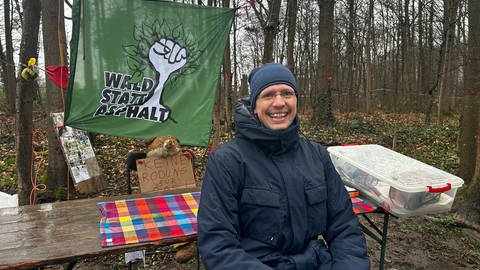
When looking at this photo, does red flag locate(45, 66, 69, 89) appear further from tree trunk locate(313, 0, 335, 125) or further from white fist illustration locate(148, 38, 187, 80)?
tree trunk locate(313, 0, 335, 125)

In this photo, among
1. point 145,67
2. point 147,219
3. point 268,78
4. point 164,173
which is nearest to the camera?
point 268,78

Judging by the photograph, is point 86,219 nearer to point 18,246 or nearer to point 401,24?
point 18,246

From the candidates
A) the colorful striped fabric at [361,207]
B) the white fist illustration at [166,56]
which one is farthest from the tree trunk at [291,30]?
the colorful striped fabric at [361,207]

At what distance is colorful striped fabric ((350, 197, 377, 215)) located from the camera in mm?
2604

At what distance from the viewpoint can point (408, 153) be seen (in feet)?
28.9

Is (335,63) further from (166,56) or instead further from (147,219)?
(147,219)

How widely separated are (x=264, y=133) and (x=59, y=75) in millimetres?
2683

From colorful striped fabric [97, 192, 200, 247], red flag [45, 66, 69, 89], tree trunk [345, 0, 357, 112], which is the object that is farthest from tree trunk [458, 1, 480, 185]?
tree trunk [345, 0, 357, 112]

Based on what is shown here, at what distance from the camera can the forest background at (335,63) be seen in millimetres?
4273

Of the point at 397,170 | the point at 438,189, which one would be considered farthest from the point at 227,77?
the point at 438,189

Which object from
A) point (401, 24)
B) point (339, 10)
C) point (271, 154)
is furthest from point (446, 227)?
point (339, 10)

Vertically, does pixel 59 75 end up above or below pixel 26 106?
above

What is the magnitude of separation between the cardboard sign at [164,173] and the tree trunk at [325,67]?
31.0 feet

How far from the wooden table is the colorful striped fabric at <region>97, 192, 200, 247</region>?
50mm
